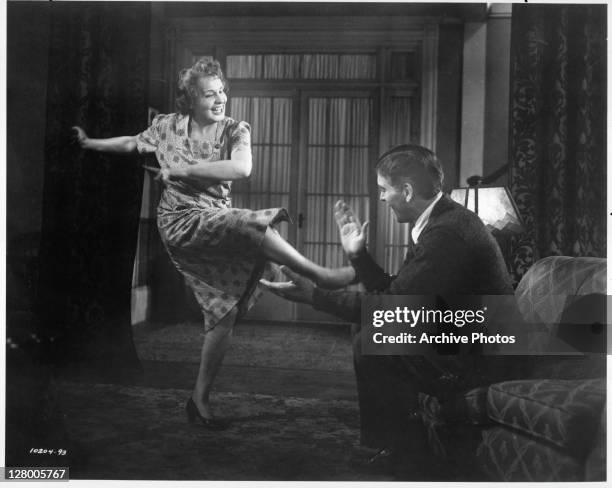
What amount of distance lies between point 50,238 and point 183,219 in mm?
493

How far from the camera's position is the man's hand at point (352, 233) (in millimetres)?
1893

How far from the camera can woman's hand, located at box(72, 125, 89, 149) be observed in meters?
1.96

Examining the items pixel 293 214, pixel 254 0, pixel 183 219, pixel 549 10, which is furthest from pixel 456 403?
pixel 254 0

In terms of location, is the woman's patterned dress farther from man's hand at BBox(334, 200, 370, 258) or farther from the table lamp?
the table lamp

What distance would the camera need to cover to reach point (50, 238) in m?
1.98

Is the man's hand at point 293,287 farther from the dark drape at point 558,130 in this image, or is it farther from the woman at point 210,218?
the dark drape at point 558,130

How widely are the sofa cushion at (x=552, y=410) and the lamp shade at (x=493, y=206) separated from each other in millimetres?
530

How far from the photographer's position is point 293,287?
1.91 metres

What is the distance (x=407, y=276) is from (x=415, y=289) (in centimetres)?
5

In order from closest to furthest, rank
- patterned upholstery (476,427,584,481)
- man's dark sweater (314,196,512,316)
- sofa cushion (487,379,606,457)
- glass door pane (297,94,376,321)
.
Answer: sofa cushion (487,379,606,457)
patterned upholstery (476,427,584,481)
man's dark sweater (314,196,512,316)
glass door pane (297,94,376,321)

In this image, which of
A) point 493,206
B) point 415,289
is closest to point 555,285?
point 493,206

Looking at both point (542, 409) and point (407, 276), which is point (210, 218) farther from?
point (542, 409)

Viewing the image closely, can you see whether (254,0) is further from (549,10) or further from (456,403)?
(456,403)

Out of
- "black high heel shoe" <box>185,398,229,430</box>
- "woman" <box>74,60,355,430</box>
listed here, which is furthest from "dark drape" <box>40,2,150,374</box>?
"black high heel shoe" <box>185,398,229,430</box>
